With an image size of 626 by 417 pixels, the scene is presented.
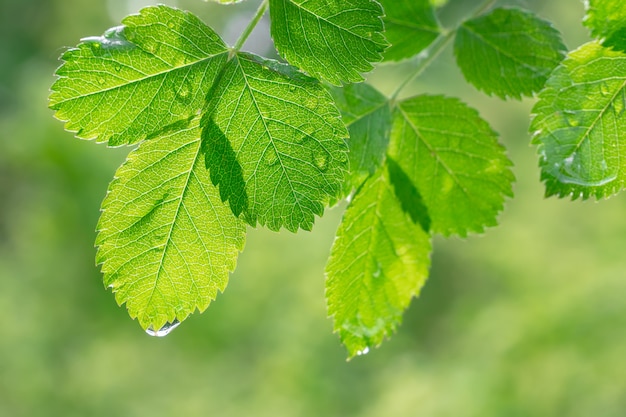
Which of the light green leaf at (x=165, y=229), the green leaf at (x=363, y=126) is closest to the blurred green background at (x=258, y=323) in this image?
the green leaf at (x=363, y=126)

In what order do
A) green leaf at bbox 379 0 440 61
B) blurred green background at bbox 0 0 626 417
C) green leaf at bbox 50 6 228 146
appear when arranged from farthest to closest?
blurred green background at bbox 0 0 626 417 → green leaf at bbox 379 0 440 61 → green leaf at bbox 50 6 228 146

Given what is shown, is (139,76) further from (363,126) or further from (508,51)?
(508,51)

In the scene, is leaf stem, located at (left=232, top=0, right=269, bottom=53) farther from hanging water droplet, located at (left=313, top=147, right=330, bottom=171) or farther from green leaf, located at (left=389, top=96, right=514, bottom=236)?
green leaf, located at (left=389, top=96, right=514, bottom=236)

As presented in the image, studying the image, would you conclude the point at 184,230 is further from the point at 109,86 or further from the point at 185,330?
the point at 185,330

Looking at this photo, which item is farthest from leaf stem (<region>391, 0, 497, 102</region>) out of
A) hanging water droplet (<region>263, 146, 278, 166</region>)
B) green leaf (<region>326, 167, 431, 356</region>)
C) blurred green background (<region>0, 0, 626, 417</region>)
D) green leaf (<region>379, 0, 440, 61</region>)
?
blurred green background (<region>0, 0, 626, 417</region>)

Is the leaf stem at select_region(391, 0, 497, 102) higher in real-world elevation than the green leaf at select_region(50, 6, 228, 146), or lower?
higher

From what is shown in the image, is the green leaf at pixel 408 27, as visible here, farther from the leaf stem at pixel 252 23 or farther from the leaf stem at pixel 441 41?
the leaf stem at pixel 252 23
